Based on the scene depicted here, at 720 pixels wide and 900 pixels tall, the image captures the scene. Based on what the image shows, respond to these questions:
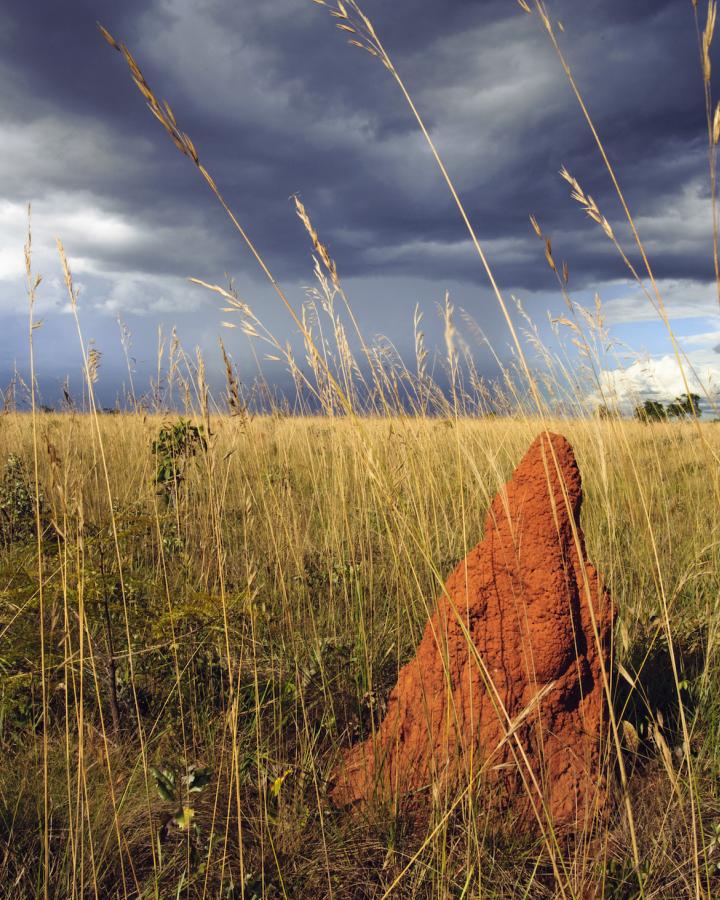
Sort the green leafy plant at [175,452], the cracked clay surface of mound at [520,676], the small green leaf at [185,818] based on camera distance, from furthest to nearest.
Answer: the green leafy plant at [175,452]
the cracked clay surface of mound at [520,676]
the small green leaf at [185,818]

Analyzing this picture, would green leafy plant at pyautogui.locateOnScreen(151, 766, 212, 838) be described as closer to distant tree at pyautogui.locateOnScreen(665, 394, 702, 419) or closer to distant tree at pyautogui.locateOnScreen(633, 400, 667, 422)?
distant tree at pyautogui.locateOnScreen(665, 394, 702, 419)

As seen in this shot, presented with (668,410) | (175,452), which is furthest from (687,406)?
(175,452)

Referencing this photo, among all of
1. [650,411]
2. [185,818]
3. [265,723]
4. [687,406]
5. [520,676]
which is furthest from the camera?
[650,411]

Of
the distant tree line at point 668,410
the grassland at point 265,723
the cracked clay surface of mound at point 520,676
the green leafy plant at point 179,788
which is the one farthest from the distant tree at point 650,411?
the green leafy plant at point 179,788

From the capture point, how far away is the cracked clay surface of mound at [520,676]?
1.57m

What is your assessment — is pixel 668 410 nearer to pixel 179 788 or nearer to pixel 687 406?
pixel 687 406

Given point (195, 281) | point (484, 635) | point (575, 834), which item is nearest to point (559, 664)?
point (484, 635)

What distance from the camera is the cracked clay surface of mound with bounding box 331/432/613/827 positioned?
157cm

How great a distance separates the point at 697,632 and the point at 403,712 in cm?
146

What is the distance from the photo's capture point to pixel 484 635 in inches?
65.7

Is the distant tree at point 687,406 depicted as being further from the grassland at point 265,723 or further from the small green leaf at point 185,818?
the small green leaf at point 185,818

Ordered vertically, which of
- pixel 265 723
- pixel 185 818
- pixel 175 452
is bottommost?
pixel 265 723

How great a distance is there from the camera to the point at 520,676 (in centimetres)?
165

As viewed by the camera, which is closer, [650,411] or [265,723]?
[265,723]
